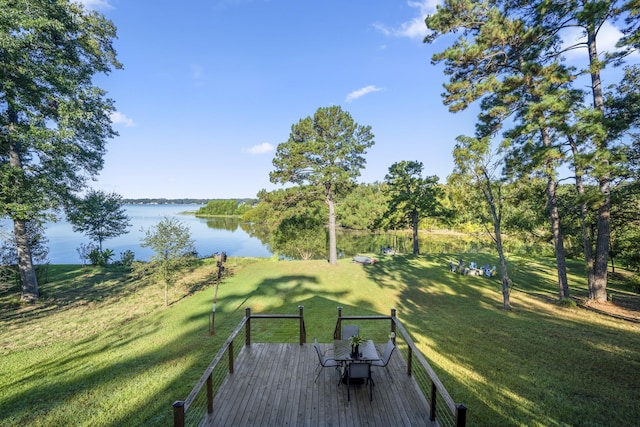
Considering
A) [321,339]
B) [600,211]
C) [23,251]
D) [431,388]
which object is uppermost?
[600,211]

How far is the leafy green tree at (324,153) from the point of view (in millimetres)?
20453

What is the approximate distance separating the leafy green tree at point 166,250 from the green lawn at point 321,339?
1.85 metres

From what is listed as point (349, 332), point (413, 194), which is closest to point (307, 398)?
point (349, 332)

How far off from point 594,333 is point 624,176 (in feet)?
19.7

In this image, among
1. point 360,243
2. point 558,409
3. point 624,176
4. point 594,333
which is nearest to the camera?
point 558,409

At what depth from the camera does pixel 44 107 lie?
44.5ft

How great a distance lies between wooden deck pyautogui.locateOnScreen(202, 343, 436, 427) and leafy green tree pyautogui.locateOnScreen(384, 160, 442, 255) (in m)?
20.8

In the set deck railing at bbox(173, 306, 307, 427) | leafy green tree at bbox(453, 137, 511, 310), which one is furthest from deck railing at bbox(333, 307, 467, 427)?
leafy green tree at bbox(453, 137, 511, 310)

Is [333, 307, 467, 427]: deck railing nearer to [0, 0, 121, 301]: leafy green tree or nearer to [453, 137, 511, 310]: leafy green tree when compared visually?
[453, 137, 511, 310]: leafy green tree

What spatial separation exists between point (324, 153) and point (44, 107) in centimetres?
1575

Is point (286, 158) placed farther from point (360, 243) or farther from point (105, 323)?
point (360, 243)

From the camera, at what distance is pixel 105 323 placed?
11336 mm

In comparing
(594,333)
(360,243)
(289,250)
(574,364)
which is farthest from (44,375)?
(360,243)

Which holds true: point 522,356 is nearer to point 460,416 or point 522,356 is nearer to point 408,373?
point 408,373
